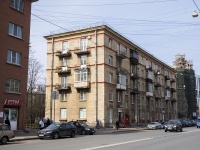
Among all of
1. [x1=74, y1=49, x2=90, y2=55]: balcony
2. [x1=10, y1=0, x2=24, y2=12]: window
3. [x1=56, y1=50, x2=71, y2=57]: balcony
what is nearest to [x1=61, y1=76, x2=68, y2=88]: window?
[x1=56, y1=50, x2=71, y2=57]: balcony

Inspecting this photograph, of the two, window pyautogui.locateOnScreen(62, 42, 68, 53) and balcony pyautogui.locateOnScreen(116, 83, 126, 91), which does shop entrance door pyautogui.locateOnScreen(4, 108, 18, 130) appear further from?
balcony pyautogui.locateOnScreen(116, 83, 126, 91)

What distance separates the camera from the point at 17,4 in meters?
30.4

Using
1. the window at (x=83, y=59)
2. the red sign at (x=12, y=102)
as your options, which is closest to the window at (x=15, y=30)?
the red sign at (x=12, y=102)

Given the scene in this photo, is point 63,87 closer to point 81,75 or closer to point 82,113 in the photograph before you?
point 81,75

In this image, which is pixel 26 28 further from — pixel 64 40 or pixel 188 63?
pixel 188 63

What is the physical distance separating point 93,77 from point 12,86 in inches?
756

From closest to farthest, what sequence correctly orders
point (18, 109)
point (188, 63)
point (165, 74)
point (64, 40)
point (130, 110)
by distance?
1. point (18, 109)
2. point (64, 40)
3. point (130, 110)
4. point (165, 74)
5. point (188, 63)

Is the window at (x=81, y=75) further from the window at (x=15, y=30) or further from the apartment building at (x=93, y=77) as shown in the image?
the window at (x=15, y=30)

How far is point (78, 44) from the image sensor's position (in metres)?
48.8

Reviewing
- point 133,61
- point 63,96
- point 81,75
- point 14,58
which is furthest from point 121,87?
point 14,58

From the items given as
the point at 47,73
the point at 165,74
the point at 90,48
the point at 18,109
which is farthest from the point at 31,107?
the point at 165,74

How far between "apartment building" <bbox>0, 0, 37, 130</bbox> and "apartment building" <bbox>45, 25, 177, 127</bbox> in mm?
13579

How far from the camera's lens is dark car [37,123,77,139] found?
937 inches

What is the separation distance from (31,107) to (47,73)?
8.79 m
